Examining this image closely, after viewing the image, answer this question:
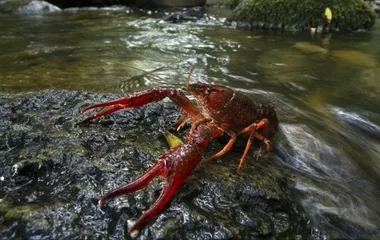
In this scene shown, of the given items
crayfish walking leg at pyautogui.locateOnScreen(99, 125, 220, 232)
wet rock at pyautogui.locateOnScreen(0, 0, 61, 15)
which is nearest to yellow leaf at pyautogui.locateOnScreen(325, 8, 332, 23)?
crayfish walking leg at pyautogui.locateOnScreen(99, 125, 220, 232)

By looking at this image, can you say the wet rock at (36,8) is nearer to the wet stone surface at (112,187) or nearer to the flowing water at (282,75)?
the flowing water at (282,75)

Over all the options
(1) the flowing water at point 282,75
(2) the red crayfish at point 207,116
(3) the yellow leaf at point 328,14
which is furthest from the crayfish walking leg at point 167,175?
(3) the yellow leaf at point 328,14

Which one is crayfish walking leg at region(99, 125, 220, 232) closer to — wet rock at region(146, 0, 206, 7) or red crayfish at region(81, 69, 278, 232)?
red crayfish at region(81, 69, 278, 232)

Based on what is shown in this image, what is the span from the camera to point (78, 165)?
7.95 feet

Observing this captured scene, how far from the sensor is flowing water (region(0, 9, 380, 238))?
2965 millimetres

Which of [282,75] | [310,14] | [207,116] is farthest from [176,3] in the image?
[207,116]

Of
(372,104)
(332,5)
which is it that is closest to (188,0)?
(332,5)

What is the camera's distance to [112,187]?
2.25 metres

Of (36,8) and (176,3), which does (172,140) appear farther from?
(176,3)

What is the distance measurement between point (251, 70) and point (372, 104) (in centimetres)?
206

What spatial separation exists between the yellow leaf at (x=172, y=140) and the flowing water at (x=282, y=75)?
0.90m

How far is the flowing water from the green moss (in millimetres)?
646

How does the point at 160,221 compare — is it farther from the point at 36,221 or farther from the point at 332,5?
the point at 332,5

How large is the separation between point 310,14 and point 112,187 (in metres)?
9.71
